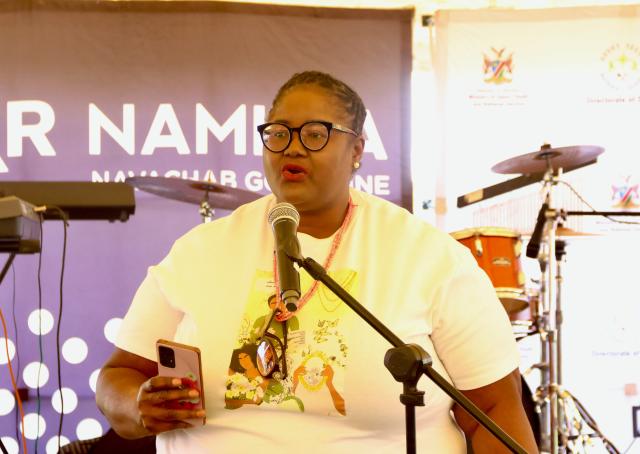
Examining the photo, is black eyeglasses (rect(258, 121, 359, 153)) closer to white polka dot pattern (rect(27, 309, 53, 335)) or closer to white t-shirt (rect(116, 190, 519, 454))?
white t-shirt (rect(116, 190, 519, 454))

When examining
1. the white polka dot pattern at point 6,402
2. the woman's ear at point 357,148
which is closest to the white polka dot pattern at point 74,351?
the white polka dot pattern at point 6,402

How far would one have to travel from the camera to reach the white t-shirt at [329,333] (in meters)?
1.73

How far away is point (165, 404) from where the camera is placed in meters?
1.68

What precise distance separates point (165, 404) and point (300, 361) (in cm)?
31

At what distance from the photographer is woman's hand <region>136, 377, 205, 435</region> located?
5.36 ft

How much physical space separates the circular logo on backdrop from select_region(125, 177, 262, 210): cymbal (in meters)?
2.61

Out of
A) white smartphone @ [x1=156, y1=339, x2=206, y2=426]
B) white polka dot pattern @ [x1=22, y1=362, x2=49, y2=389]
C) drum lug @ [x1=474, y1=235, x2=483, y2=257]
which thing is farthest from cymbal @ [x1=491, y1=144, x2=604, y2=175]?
white smartphone @ [x1=156, y1=339, x2=206, y2=426]

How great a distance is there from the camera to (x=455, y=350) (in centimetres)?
181

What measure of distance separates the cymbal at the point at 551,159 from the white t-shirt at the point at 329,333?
2691 millimetres

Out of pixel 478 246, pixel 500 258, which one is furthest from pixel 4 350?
pixel 500 258

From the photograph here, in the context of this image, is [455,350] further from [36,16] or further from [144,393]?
[36,16]

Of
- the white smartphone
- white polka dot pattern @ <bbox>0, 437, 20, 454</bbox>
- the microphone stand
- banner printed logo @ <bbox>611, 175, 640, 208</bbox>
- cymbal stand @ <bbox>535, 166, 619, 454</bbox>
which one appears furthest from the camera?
banner printed logo @ <bbox>611, 175, 640, 208</bbox>

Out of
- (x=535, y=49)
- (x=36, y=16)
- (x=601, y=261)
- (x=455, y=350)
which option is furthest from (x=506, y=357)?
(x=36, y=16)

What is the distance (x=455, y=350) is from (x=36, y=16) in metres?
4.40
